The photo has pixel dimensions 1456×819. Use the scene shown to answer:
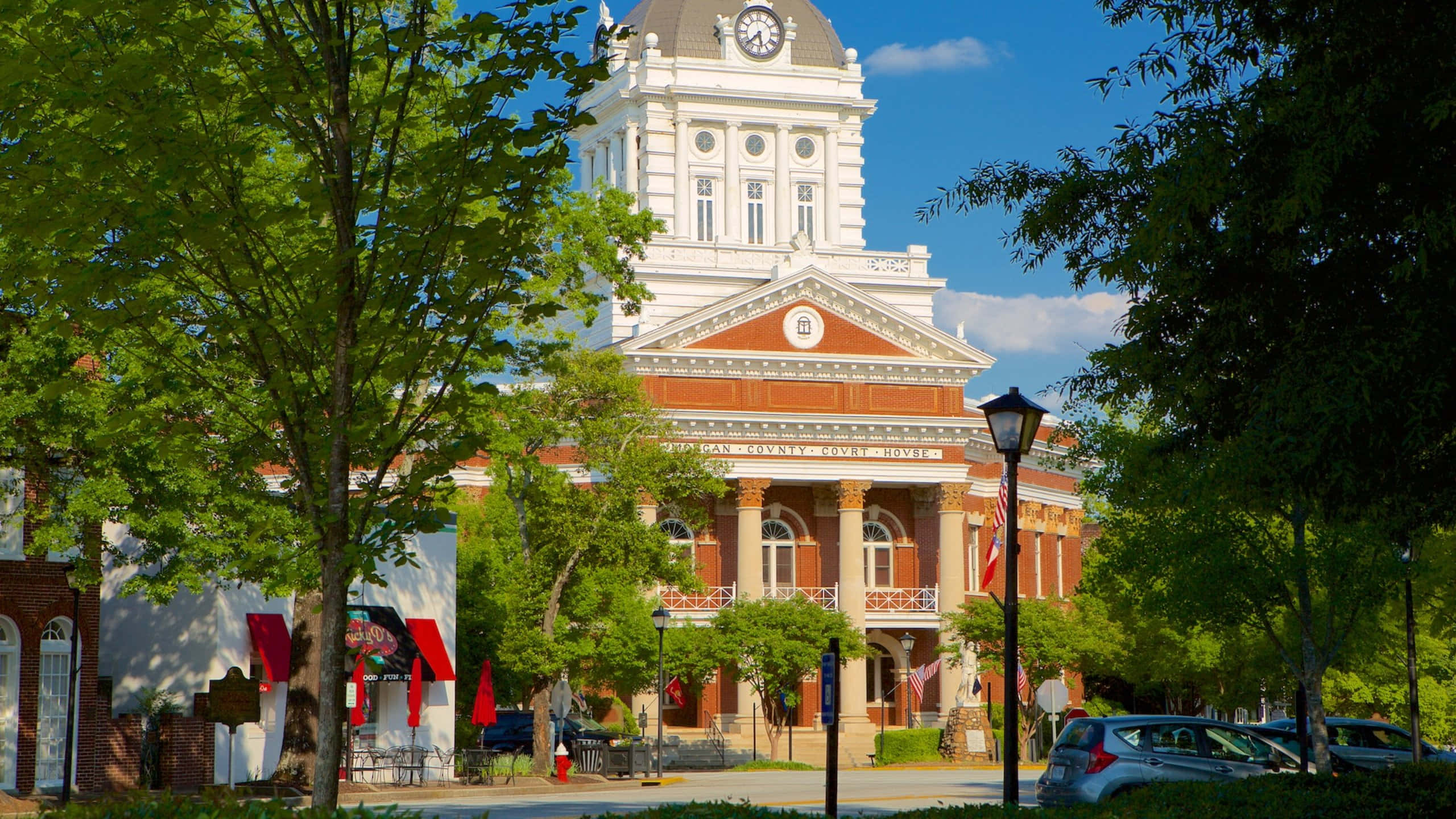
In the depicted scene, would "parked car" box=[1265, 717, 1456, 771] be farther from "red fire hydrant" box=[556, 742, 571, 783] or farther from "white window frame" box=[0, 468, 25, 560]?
"white window frame" box=[0, 468, 25, 560]

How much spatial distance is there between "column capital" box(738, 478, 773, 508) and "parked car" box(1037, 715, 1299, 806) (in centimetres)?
3593

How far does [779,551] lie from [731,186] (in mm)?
27692

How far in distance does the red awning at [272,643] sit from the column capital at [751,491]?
2628 cm

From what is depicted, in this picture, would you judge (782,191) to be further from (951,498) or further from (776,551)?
(951,498)

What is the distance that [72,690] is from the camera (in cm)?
2836

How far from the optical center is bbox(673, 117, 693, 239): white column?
8375 cm

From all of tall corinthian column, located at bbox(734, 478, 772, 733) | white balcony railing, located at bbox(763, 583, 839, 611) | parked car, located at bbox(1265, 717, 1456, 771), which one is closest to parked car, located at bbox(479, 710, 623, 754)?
tall corinthian column, located at bbox(734, 478, 772, 733)

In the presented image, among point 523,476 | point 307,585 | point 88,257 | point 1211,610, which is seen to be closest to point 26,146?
point 88,257

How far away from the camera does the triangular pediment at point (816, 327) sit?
193 feet

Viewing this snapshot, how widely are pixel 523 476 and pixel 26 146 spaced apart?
26.4m

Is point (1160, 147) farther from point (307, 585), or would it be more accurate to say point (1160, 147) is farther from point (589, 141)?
point (589, 141)

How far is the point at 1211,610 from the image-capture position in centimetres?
2998

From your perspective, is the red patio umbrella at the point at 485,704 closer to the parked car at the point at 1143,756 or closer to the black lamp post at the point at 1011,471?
the parked car at the point at 1143,756

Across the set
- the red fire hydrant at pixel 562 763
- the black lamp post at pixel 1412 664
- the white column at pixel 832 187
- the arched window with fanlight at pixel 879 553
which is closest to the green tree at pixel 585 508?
the red fire hydrant at pixel 562 763
